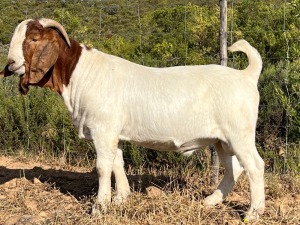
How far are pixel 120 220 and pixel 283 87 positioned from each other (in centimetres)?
467

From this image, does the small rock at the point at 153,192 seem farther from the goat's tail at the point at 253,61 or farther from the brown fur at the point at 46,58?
the goat's tail at the point at 253,61

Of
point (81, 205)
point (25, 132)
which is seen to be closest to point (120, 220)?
point (81, 205)

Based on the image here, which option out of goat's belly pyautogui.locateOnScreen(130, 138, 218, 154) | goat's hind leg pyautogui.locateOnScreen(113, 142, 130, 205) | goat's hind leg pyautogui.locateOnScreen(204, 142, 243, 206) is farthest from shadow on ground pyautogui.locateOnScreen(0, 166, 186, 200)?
goat's belly pyautogui.locateOnScreen(130, 138, 218, 154)

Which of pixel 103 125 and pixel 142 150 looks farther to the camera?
pixel 142 150

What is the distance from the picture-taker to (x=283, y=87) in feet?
27.2

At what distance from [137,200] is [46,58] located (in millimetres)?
1805

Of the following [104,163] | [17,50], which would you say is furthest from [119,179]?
[17,50]

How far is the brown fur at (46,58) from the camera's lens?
498 centimetres

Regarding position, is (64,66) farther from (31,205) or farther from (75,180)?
(75,180)

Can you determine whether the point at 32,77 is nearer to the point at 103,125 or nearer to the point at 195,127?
the point at 103,125

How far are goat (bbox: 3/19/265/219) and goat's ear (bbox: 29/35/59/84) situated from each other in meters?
0.01

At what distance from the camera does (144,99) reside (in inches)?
197

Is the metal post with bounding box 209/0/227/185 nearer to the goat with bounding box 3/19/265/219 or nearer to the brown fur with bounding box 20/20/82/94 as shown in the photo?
the goat with bounding box 3/19/265/219

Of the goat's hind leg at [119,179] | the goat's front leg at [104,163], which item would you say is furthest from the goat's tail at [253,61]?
the goat's hind leg at [119,179]
